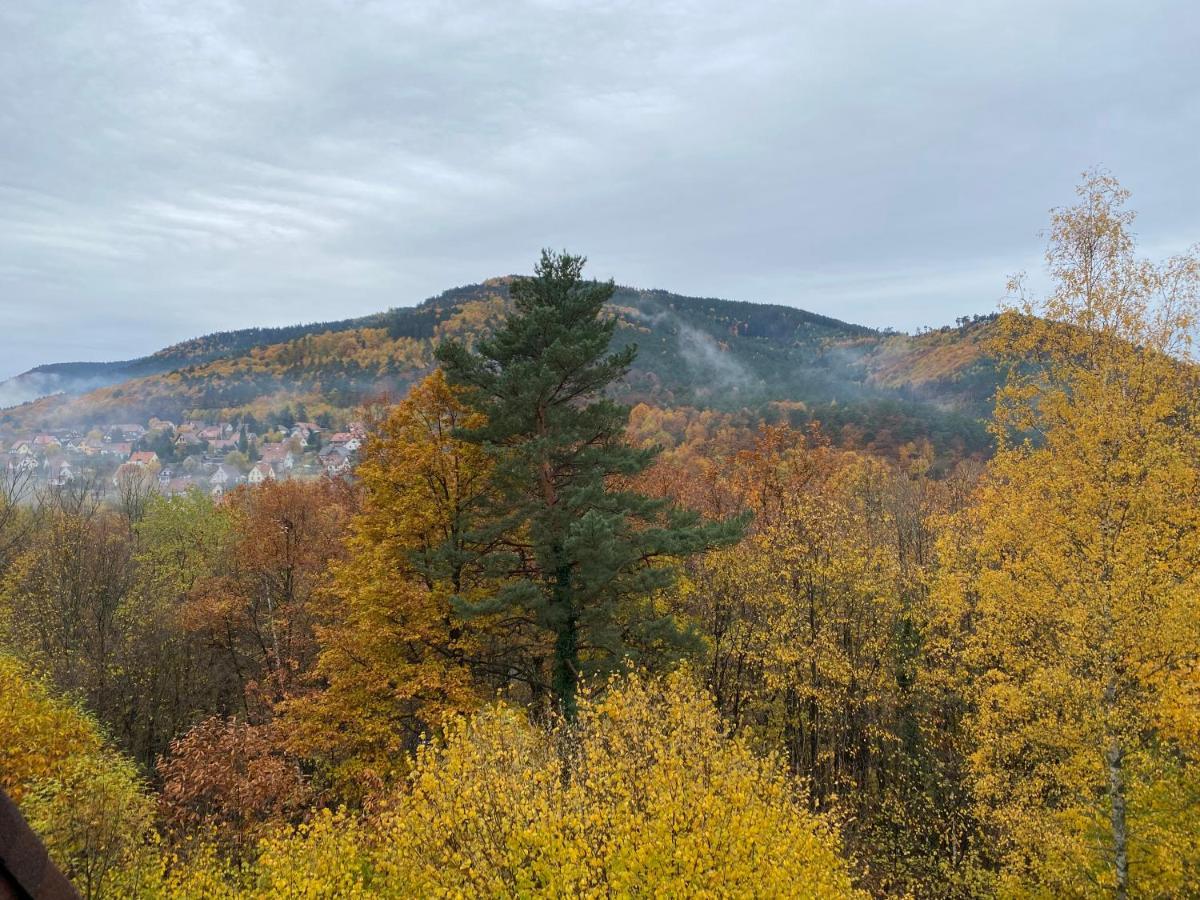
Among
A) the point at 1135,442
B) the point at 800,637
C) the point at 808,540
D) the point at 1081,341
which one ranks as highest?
the point at 1081,341

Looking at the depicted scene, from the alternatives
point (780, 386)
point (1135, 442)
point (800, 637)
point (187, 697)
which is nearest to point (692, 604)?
point (800, 637)

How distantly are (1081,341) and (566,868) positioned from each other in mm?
15361

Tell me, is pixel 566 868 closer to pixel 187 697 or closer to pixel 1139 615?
pixel 1139 615

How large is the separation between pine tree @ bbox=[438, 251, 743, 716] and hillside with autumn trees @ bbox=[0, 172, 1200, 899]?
0.12 meters

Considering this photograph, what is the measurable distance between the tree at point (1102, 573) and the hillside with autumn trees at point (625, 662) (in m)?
0.08

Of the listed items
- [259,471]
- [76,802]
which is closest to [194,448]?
[259,471]

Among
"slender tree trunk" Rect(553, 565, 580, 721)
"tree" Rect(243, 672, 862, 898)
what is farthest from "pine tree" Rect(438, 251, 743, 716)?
"tree" Rect(243, 672, 862, 898)

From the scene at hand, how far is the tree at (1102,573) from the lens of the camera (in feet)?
42.0

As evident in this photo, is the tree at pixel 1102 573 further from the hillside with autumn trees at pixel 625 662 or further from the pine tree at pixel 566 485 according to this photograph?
the pine tree at pixel 566 485

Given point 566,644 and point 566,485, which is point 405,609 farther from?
point 566,485

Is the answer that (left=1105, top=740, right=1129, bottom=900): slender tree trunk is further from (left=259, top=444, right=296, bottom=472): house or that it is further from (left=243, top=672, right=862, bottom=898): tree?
(left=259, top=444, right=296, bottom=472): house

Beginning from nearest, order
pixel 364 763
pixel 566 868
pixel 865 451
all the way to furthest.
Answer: pixel 566 868 → pixel 364 763 → pixel 865 451

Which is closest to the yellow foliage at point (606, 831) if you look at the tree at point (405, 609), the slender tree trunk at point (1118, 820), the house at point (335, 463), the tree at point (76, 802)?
the tree at point (76, 802)

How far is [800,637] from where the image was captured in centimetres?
2152
